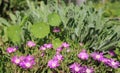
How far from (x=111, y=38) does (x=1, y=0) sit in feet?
7.50

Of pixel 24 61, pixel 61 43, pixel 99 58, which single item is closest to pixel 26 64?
pixel 24 61

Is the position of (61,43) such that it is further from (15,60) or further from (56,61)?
(15,60)

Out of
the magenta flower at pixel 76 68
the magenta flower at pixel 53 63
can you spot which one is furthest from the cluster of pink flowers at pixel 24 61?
the magenta flower at pixel 76 68

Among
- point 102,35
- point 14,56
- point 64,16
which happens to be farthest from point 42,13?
point 14,56

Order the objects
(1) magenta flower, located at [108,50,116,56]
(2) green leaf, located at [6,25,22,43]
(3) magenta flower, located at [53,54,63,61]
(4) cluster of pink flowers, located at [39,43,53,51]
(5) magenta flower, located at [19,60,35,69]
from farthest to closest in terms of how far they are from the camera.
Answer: (1) magenta flower, located at [108,50,116,56], (2) green leaf, located at [6,25,22,43], (4) cluster of pink flowers, located at [39,43,53,51], (3) magenta flower, located at [53,54,63,61], (5) magenta flower, located at [19,60,35,69]

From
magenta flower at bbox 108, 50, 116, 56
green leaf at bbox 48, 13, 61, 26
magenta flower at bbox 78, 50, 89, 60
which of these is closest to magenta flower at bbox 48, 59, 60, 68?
magenta flower at bbox 78, 50, 89, 60

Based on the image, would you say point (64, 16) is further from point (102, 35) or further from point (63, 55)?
point (63, 55)

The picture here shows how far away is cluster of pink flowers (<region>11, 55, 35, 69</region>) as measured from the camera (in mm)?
2396

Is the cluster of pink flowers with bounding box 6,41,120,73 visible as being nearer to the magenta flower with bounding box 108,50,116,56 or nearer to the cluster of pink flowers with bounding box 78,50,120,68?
the cluster of pink flowers with bounding box 78,50,120,68

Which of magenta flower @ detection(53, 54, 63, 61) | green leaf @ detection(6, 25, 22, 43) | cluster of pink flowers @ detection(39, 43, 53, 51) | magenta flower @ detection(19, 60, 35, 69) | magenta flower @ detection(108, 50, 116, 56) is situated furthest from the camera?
magenta flower @ detection(108, 50, 116, 56)

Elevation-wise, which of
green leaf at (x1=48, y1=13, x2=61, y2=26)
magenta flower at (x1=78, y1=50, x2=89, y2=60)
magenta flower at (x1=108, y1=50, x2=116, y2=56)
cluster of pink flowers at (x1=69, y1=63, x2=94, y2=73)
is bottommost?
magenta flower at (x1=108, y1=50, x2=116, y2=56)

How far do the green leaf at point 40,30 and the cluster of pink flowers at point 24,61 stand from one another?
0.39 metres

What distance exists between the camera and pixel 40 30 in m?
2.88

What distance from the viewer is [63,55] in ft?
8.52
